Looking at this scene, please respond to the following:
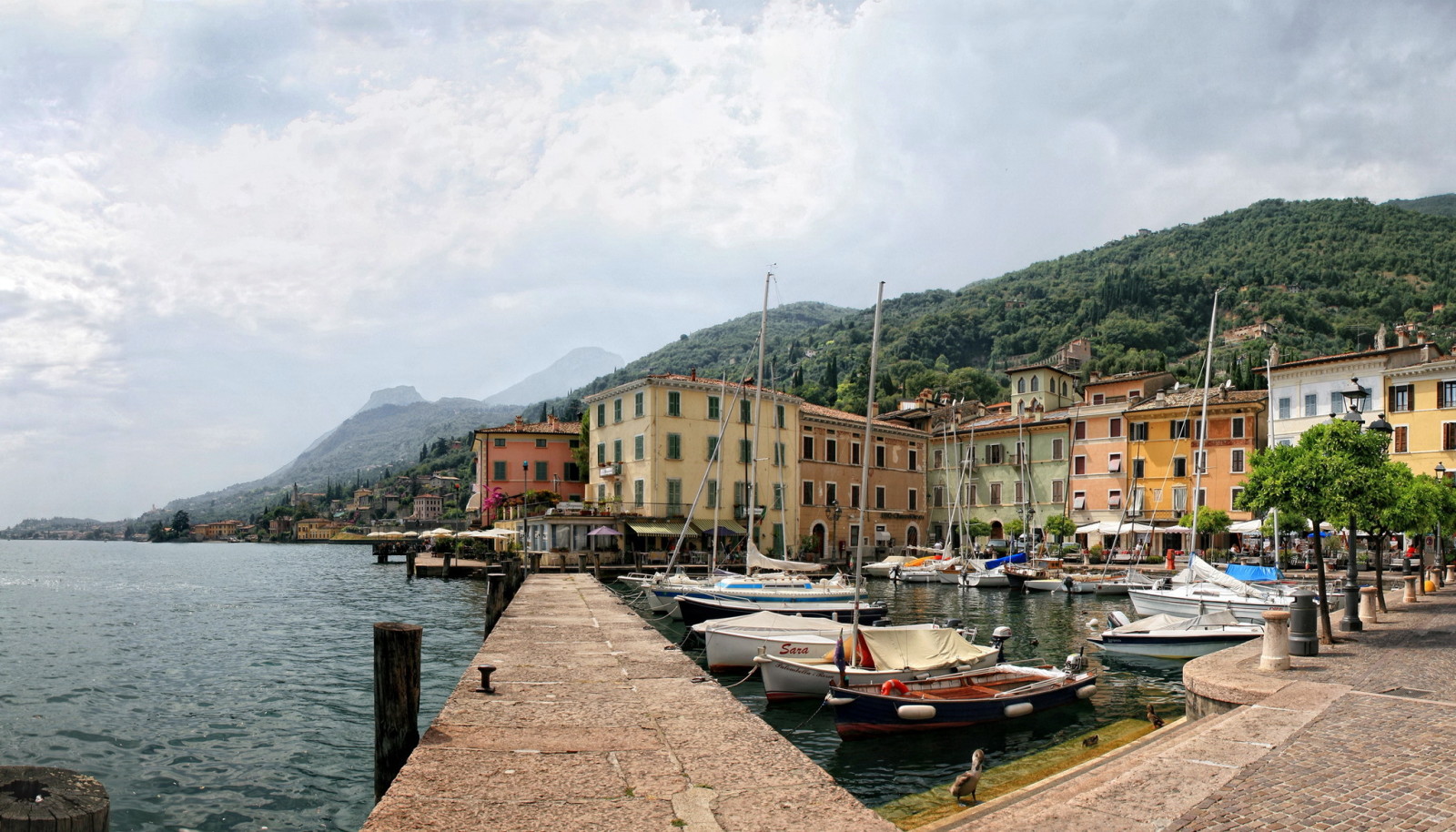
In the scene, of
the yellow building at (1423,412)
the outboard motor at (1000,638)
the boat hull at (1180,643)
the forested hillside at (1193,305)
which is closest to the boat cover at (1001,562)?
the yellow building at (1423,412)

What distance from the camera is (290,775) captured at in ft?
39.8

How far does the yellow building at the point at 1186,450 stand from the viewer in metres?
52.5

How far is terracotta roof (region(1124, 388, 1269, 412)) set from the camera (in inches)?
2079

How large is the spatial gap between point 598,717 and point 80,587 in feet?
170

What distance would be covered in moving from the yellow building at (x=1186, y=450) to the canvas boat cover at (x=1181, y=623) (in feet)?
102

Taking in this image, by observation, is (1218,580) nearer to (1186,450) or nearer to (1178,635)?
(1178,635)

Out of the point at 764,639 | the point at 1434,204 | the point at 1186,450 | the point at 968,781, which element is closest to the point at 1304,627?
the point at 968,781

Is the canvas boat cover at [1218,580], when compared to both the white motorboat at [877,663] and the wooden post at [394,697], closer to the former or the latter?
the white motorboat at [877,663]

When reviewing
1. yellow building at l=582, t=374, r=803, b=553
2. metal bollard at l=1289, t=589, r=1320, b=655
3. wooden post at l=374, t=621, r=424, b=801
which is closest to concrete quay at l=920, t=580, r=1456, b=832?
metal bollard at l=1289, t=589, r=1320, b=655

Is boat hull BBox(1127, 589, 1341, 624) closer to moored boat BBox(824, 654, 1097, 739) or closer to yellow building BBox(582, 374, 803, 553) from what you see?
moored boat BBox(824, 654, 1097, 739)

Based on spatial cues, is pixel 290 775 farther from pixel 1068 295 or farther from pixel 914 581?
pixel 1068 295

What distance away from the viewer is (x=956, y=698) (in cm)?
1462

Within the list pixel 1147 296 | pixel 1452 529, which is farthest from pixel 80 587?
pixel 1147 296

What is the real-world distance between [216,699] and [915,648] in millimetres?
12781
